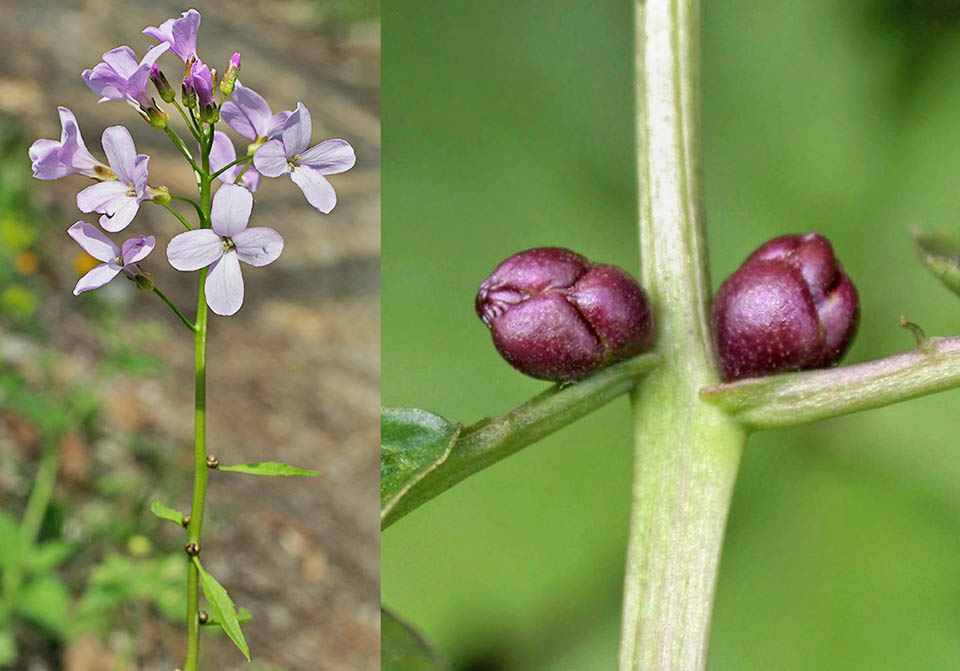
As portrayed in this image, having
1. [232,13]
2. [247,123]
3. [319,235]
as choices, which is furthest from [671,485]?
[232,13]

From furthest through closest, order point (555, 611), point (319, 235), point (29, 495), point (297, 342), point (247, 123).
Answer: point (319, 235), point (297, 342), point (29, 495), point (555, 611), point (247, 123)

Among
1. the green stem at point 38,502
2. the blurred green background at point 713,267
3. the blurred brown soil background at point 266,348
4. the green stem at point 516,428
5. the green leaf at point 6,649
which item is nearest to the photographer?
the green stem at point 516,428

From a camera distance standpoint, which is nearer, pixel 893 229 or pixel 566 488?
pixel 566 488

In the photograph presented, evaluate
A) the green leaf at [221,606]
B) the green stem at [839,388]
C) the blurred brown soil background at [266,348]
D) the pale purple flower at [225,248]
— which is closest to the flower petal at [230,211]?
the pale purple flower at [225,248]

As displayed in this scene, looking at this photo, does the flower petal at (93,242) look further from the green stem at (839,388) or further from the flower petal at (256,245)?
the green stem at (839,388)

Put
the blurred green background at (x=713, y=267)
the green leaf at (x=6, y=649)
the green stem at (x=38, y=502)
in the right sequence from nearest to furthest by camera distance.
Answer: the blurred green background at (x=713, y=267) → the green leaf at (x=6, y=649) → the green stem at (x=38, y=502)

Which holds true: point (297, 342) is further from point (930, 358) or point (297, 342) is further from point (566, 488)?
point (930, 358)

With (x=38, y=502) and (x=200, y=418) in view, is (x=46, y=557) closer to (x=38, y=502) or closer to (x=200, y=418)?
(x=38, y=502)
